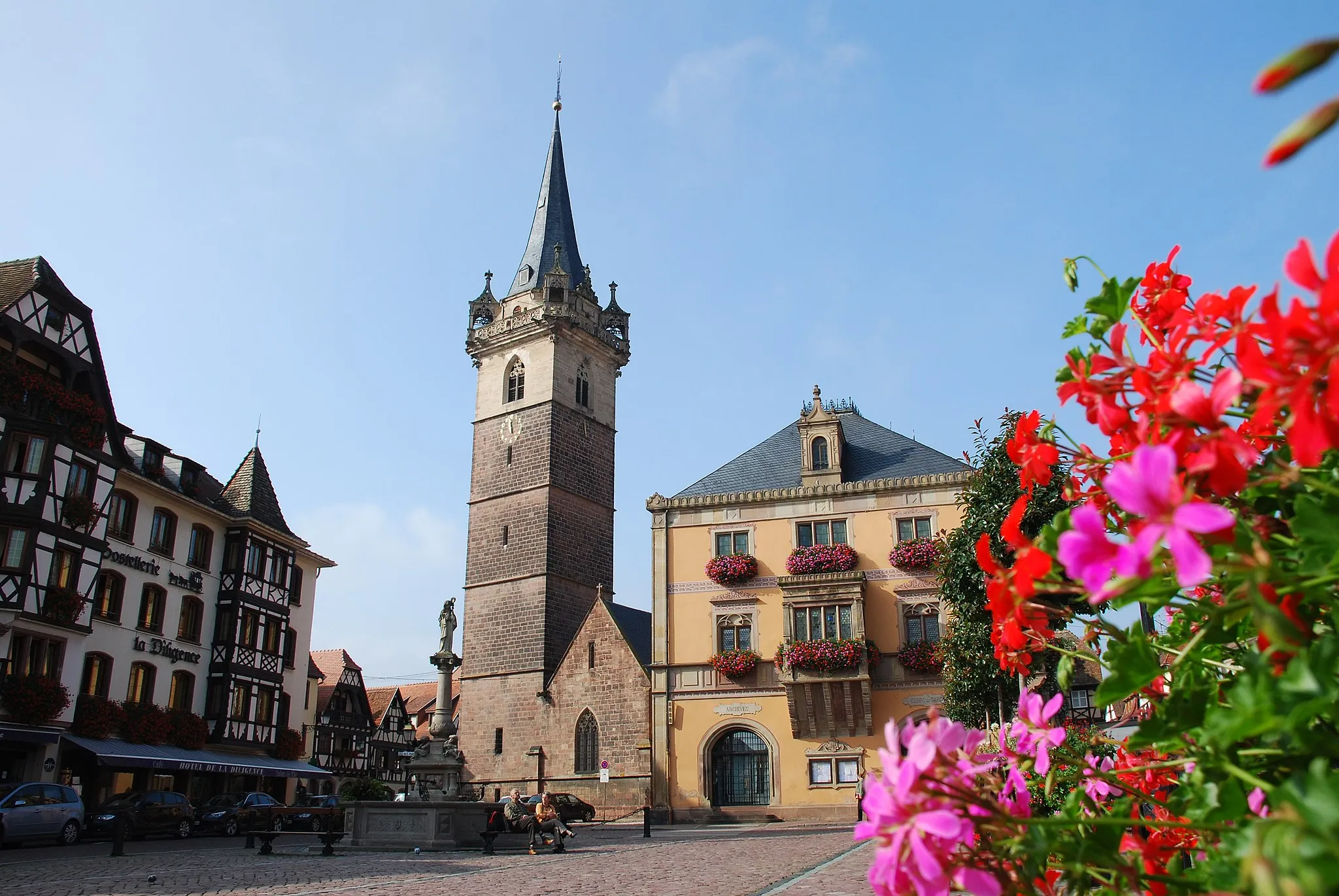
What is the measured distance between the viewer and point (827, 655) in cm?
2822

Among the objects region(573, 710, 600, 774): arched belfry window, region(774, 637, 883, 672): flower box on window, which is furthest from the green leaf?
region(573, 710, 600, 774): arched belfry window

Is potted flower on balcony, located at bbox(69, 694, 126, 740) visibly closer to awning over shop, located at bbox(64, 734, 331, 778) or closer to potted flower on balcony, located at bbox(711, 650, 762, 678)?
awning over shop, located at bbox(64, 734, 331, 778)

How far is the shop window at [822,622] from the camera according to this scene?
29.0 meters

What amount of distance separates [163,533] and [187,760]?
7.69 metres

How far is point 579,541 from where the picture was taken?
43.6 metres

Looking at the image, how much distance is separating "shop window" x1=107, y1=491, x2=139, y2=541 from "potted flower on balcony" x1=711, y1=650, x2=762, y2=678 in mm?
18533

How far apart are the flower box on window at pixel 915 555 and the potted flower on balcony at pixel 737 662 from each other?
4.93 metres

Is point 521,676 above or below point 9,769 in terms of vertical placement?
above

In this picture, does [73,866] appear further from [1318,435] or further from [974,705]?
[1318,435]

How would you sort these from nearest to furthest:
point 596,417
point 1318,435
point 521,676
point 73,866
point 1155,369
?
1. point 1318,435
2. point 1155,369
3. point 73,866
4. point 521,676
5. point 596,417

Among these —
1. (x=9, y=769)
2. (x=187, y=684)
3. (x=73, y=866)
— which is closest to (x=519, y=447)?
(x=187, y=684)

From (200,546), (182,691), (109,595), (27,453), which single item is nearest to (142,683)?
(182,691)

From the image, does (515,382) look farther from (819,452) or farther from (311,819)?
(311,819)

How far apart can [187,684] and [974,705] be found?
27023 mm
